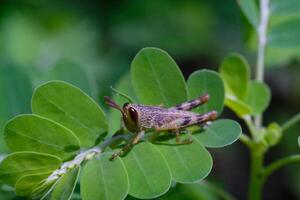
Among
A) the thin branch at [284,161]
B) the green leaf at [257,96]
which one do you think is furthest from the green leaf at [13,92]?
the thin branch at [284,161]

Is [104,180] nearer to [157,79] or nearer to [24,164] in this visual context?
[24,164]

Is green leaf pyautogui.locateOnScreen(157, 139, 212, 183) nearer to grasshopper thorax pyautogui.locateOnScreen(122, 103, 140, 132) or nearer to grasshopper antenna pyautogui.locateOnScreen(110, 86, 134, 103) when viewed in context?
grasshopper thorax pyautogui.locateOnScreen(122, 103, 140, 132)

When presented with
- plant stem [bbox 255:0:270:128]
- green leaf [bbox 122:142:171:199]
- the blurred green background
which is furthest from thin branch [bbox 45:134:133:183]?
the blurred green background

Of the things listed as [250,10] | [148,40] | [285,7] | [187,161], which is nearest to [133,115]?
[187,161]

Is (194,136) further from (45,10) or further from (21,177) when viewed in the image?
Answer: (45,10)

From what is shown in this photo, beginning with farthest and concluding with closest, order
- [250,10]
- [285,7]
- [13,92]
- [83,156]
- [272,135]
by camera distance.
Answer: [285,7]
[250,10]
[13,92]
[272,135]
[83,156]

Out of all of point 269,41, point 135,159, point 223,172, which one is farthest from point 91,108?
point 223,172
